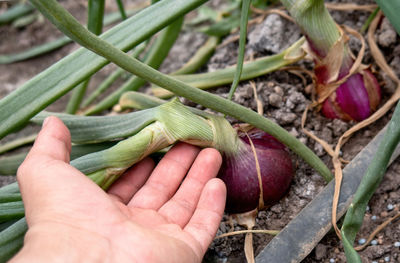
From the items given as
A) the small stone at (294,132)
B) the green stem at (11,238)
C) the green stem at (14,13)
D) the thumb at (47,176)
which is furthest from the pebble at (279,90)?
the green stem at (14,13)

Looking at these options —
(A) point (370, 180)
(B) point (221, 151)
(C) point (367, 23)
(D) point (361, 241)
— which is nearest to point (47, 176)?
(B) point (221, 151)

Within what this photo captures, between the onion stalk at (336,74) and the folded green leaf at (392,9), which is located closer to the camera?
the folded green leaf at (392,9)

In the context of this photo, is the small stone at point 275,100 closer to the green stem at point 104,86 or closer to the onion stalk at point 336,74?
the onion stalk at point 336,74

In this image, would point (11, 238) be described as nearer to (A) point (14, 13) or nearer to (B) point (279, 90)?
(B) point (279, 90)

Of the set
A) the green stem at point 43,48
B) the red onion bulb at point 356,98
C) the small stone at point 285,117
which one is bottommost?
the green stem at point 43,48

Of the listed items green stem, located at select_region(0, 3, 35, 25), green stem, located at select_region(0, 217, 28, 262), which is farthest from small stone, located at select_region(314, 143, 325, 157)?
green stem, located at select_region(0, 3, 35, 25)

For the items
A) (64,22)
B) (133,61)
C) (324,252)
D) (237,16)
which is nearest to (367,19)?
(237,16)

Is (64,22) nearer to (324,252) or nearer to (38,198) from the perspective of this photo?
(38,198)
